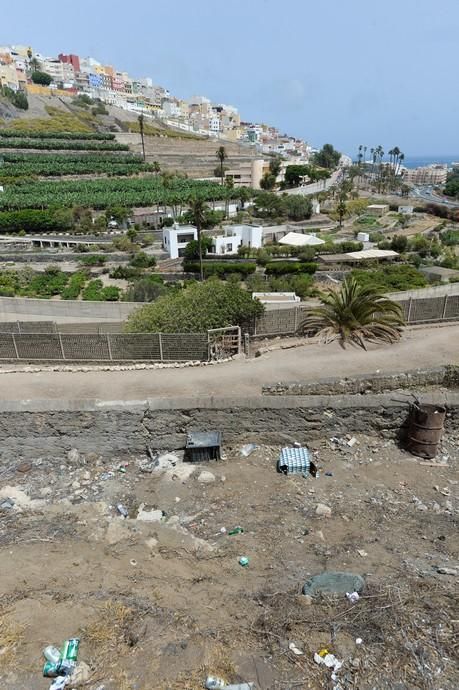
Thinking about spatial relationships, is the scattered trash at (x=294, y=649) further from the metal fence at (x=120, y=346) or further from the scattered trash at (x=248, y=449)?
the metal fence at (x=120, y=346)

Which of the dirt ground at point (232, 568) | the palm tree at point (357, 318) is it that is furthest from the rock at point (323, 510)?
the palm tree at point (357, 318)

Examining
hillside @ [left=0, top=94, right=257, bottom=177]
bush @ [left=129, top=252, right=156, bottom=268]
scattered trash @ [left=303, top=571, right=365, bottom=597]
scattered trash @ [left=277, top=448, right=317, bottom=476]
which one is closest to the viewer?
scattered trash @ [left=303, top=571, right=365, bottom=597]

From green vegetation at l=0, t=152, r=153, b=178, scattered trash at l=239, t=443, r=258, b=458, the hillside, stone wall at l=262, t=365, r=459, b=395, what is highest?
the hillside

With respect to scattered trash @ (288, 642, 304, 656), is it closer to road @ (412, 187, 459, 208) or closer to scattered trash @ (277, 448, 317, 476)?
scattered trash @ (277, 448, 317, 476)

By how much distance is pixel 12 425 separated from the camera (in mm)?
8203

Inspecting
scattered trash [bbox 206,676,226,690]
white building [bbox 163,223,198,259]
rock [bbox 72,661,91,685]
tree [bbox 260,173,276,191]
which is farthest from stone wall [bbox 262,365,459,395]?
tree [bbox 260,173,276,191]

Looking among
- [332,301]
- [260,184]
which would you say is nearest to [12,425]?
[332,301]

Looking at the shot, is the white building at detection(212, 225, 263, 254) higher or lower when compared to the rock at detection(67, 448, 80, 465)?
lower

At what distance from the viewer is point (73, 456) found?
8219mm

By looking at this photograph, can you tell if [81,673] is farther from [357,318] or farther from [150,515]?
[357,318]

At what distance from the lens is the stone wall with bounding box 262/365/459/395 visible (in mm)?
9156

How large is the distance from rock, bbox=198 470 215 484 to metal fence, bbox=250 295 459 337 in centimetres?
782

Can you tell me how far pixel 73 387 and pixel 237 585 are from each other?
6203mm

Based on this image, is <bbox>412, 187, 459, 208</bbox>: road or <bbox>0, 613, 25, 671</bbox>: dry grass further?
<bbox>412, 187, 459, 208</bbox>: road
